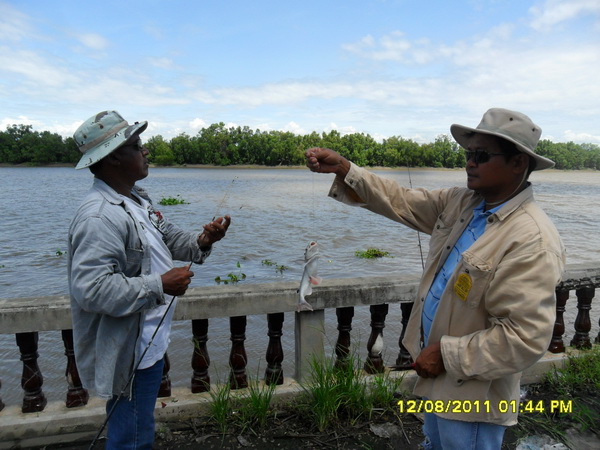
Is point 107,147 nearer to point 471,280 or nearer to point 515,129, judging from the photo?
point 471,280

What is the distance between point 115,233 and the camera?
2.15 metres

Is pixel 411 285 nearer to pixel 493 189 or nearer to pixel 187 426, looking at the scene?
pixel 493 189

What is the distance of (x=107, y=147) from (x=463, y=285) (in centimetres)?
194

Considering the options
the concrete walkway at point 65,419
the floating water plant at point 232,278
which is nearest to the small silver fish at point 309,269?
the concrete walkway at point 65,419

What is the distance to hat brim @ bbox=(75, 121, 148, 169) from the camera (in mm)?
2248

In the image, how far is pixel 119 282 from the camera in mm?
2068

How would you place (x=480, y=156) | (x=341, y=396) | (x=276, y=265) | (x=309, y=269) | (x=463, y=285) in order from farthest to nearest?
(x=276, y=265)
(x=341, y=396)
(x=309, y=269)
(x=480, y=156)
(x=463, y=285)

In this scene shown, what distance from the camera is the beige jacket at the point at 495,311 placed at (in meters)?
1.90

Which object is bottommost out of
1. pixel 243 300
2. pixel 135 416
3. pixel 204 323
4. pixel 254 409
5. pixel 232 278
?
pixel 232 278

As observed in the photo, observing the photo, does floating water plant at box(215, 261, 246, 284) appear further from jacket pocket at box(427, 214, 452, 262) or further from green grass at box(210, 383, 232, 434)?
jacket pocket at box(427, 214, 452, 262)

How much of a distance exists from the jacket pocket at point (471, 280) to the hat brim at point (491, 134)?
1.84 feet

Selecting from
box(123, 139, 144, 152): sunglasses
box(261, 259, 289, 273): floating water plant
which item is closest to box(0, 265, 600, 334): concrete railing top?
box(123, 139, 144, 152): sunglasses

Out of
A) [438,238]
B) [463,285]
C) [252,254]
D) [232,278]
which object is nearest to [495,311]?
[463,285]

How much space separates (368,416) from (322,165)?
2.08 m
